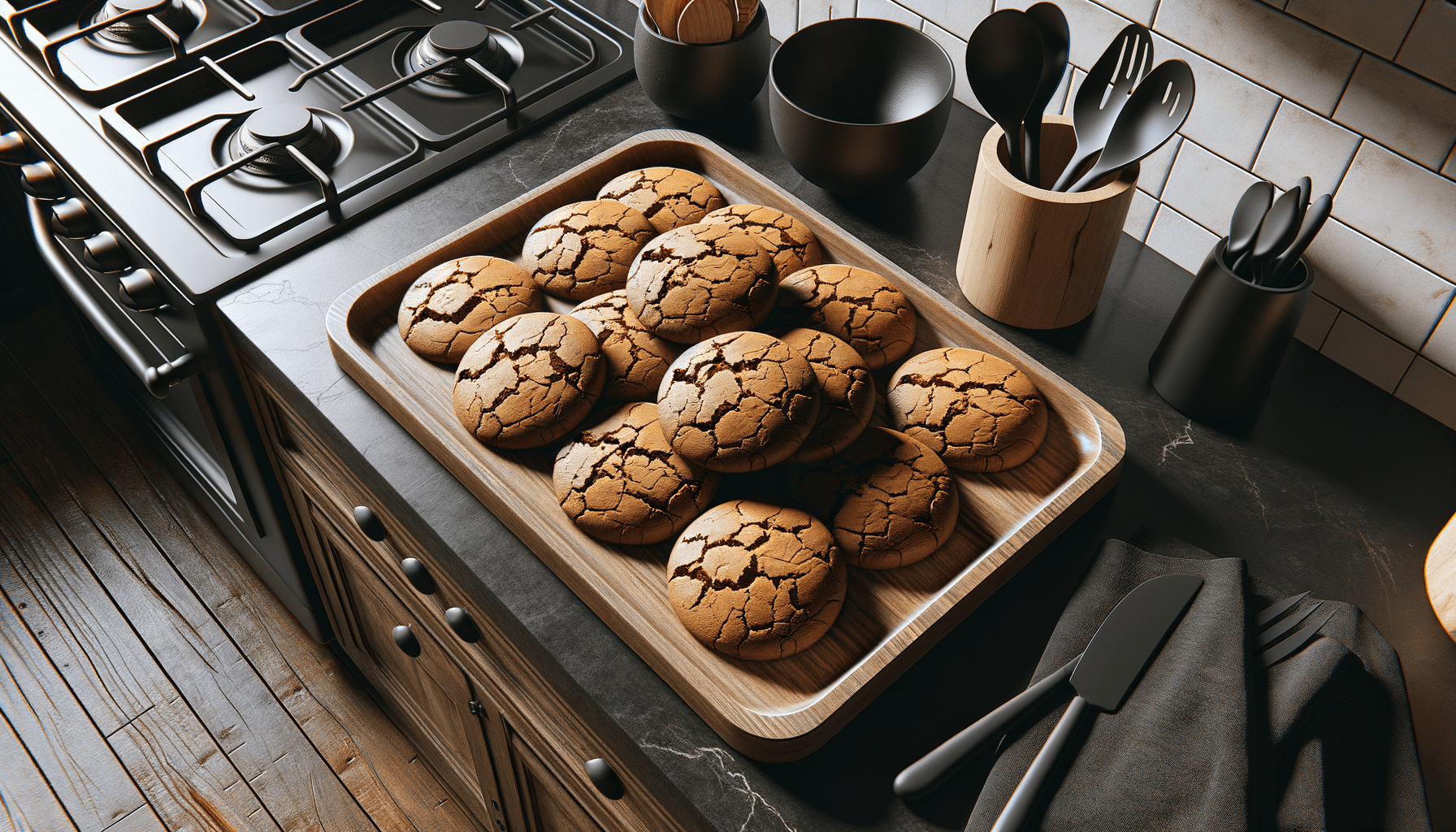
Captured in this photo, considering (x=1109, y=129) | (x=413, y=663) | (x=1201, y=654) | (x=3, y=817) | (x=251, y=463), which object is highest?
(x=1109, y=129)

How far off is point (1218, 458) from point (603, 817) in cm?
69

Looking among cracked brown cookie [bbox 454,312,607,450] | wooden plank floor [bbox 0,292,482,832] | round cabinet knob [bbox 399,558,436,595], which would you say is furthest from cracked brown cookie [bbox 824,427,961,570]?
wooden plank floor [bbox 0,292,482,832]

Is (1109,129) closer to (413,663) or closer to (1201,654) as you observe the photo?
(1201,654)

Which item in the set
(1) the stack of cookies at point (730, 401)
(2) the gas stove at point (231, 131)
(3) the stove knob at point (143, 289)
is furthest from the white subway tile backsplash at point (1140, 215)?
(3) the stove knob at point (143, 289)

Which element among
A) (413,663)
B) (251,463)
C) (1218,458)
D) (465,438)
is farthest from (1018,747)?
(251,463)

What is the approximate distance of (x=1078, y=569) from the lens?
84 cm

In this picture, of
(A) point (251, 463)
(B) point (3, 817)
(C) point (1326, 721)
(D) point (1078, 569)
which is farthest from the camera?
(B) point (3, 817)

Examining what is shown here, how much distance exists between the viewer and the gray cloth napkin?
63cm

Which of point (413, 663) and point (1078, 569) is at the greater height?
point (1078, 569)

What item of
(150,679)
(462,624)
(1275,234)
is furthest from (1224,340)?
(150,679)

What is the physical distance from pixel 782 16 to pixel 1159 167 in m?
0.59

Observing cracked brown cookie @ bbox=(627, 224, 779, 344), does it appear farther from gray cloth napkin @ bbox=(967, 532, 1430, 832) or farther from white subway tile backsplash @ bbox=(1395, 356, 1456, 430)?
white subway tile backsplash @ bbox=(1395, 356, 1456, 430)

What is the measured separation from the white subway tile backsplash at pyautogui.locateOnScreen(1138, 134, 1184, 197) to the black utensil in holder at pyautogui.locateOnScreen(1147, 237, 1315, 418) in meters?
0.22

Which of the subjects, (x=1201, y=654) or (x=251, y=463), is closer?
(x=1201, y=654)
